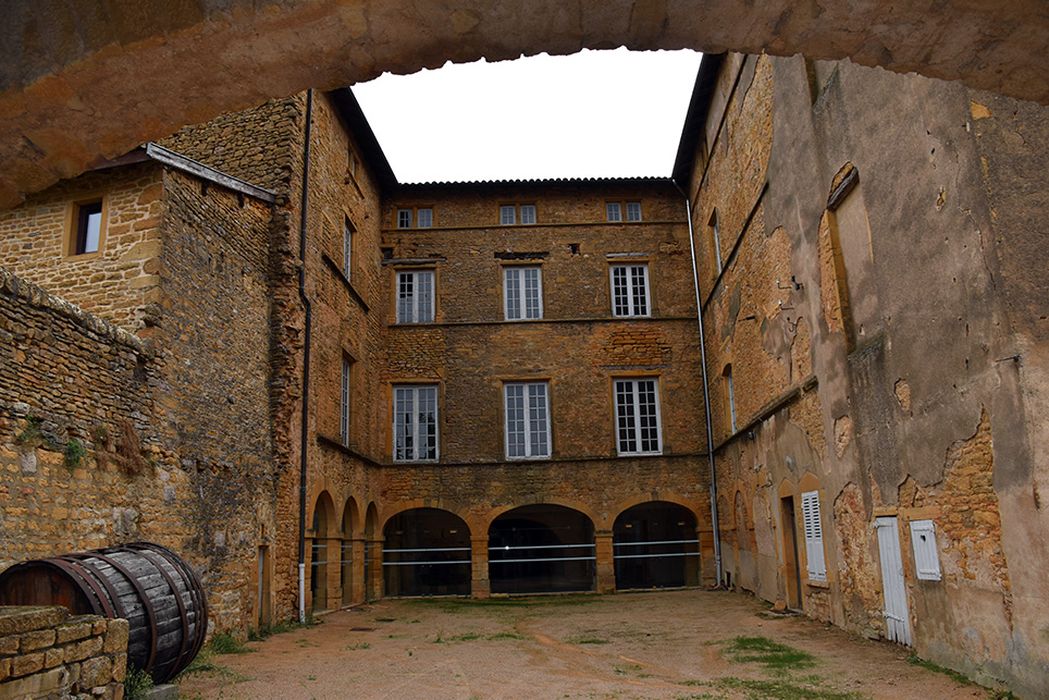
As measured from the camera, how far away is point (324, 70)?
296 centimetres

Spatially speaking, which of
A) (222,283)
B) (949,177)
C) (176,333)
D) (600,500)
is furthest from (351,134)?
(949,177)

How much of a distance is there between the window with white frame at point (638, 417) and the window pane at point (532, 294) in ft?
8.18

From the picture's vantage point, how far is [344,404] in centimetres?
1559

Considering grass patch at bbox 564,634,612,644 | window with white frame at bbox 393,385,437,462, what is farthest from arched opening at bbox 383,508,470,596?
grass patch at bbox 564,634,612,644

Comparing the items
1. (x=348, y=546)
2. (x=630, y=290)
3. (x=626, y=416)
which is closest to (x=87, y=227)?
(x=348, y=546)

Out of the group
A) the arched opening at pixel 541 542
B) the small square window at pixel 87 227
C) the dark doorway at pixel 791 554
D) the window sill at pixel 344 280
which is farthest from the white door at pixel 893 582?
the arched opening at pixel 541 542

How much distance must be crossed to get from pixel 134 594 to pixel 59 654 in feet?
6.03

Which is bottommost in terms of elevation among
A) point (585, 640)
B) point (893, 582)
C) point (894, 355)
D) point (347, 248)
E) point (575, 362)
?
point (585, 640)

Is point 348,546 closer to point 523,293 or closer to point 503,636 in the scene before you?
point 503,636

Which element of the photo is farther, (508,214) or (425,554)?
(425,554)

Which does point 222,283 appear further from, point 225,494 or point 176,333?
point 225,494

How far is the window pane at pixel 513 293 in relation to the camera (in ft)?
61.9

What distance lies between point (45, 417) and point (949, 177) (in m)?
8.08

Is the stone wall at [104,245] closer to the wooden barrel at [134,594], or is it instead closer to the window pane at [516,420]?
the wooden barrel at [134,594]
